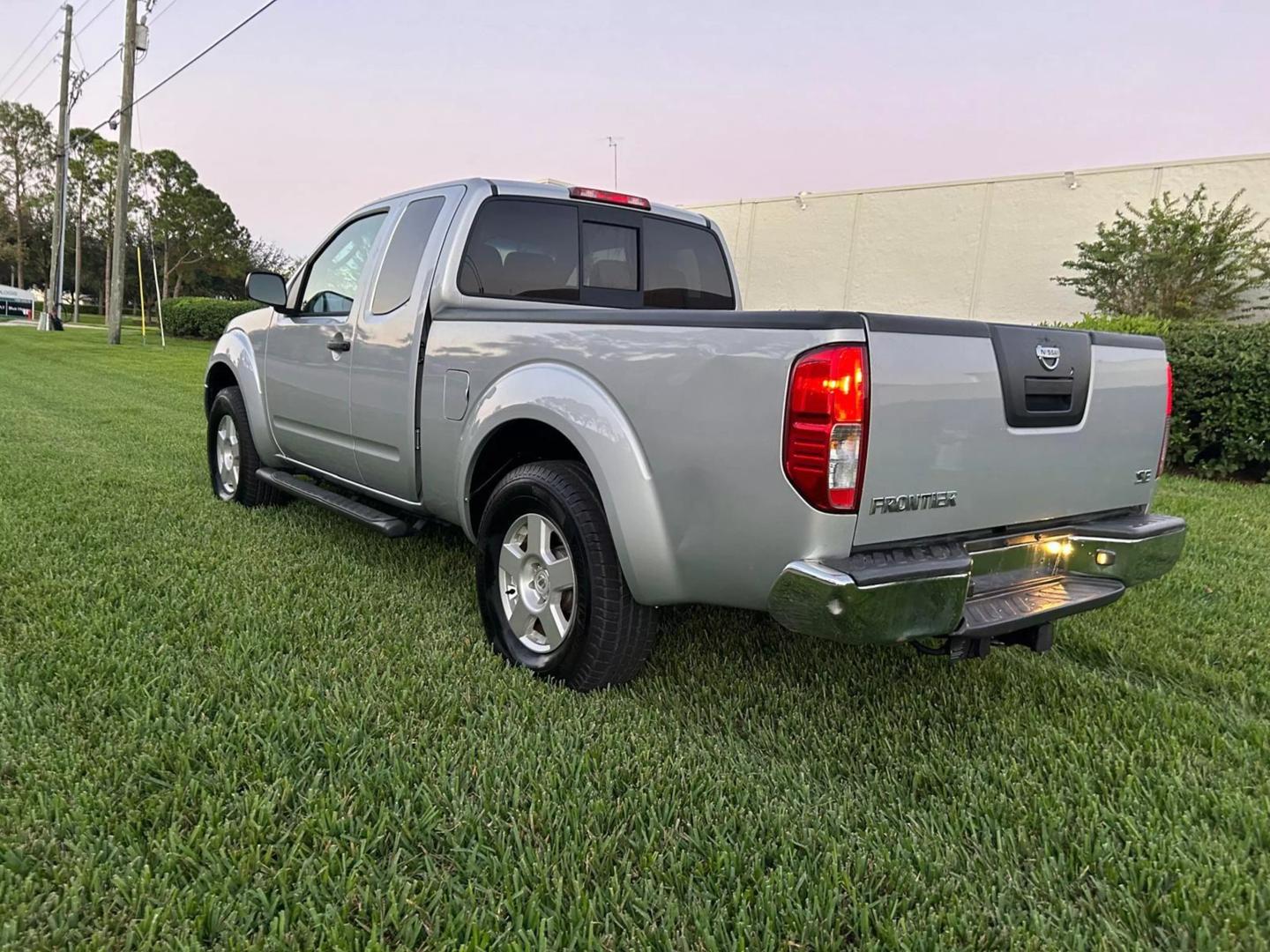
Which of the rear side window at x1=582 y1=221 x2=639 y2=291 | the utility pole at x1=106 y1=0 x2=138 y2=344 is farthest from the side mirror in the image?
the utility pole at x1=106 y1=0 x2=138 y2=344

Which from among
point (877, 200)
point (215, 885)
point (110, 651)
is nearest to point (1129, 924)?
point (215, 885)

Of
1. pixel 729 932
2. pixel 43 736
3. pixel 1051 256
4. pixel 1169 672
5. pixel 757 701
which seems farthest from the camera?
pixel 1051 256

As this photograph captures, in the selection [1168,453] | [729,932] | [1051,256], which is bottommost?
[729,932]

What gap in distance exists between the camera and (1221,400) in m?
7.71

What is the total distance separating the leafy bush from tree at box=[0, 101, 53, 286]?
2674 cm

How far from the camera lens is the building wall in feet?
45.8

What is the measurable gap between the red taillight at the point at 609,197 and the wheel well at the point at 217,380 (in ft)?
9.41

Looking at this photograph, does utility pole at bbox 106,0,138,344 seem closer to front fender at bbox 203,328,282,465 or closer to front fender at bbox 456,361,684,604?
front fender at bbox 203,328,282,465

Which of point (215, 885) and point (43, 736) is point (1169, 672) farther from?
point (43, 736)

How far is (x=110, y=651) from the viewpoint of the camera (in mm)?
2973

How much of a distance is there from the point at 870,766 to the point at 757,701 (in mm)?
523

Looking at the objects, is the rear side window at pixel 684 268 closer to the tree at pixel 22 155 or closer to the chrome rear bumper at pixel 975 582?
the chrome rear bumper at pixel 975 582

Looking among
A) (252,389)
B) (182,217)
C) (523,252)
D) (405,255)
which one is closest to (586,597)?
(523,252)

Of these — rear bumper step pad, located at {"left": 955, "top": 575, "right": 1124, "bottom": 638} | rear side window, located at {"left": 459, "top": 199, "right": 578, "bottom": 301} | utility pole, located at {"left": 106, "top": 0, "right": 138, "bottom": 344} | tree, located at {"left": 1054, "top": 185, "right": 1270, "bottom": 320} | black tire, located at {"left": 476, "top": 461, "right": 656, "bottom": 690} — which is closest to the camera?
rear bumper step pad, located at {"left": 955, "top": 575, "right": 1124, "bottom": 638}
